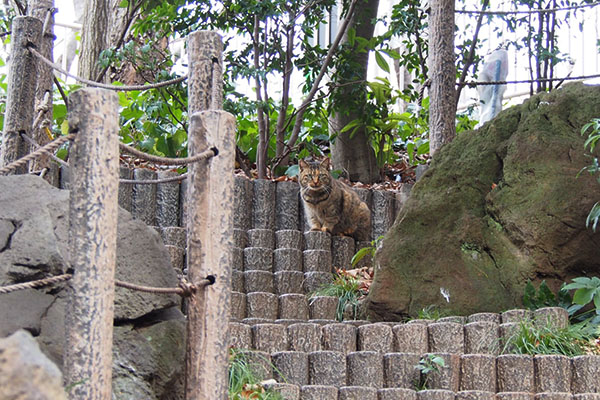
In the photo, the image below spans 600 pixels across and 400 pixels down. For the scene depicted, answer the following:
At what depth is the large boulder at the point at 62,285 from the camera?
2.69 metres

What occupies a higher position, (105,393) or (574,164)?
(574,164)

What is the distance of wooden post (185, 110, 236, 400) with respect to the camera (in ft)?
9.30

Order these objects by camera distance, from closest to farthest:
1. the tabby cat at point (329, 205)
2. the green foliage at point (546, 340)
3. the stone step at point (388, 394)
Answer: the stone step at point (388, 394), the green foliage at point (546, 340), the tabby cat at point (329, 205)

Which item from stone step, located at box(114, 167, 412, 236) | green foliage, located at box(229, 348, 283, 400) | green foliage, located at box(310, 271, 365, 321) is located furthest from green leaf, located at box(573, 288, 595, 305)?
stone step, located at box(114, 167, 412, 236)

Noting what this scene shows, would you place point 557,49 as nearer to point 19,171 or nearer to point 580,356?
point 580,356

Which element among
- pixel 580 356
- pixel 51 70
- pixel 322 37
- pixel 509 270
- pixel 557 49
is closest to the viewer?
pixel 580 356

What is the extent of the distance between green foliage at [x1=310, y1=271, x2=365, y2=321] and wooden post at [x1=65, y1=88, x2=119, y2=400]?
2.90m

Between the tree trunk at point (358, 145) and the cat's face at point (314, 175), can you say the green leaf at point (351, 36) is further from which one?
the cat's face at point (314, 175)

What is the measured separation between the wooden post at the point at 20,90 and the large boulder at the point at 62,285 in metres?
0.96

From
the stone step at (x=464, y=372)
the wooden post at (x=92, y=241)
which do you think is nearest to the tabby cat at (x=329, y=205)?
the stone step at (x=464, y=372)

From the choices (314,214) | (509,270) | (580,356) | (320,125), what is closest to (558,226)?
(509,270)

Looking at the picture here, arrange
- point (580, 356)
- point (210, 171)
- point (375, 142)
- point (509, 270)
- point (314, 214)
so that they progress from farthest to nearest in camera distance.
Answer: point (375, 142) < point (314, 214) < point (509, 270) < point (580, 356) < point (210, 171)

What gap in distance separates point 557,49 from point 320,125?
2519mm

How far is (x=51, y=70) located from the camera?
4734mm
